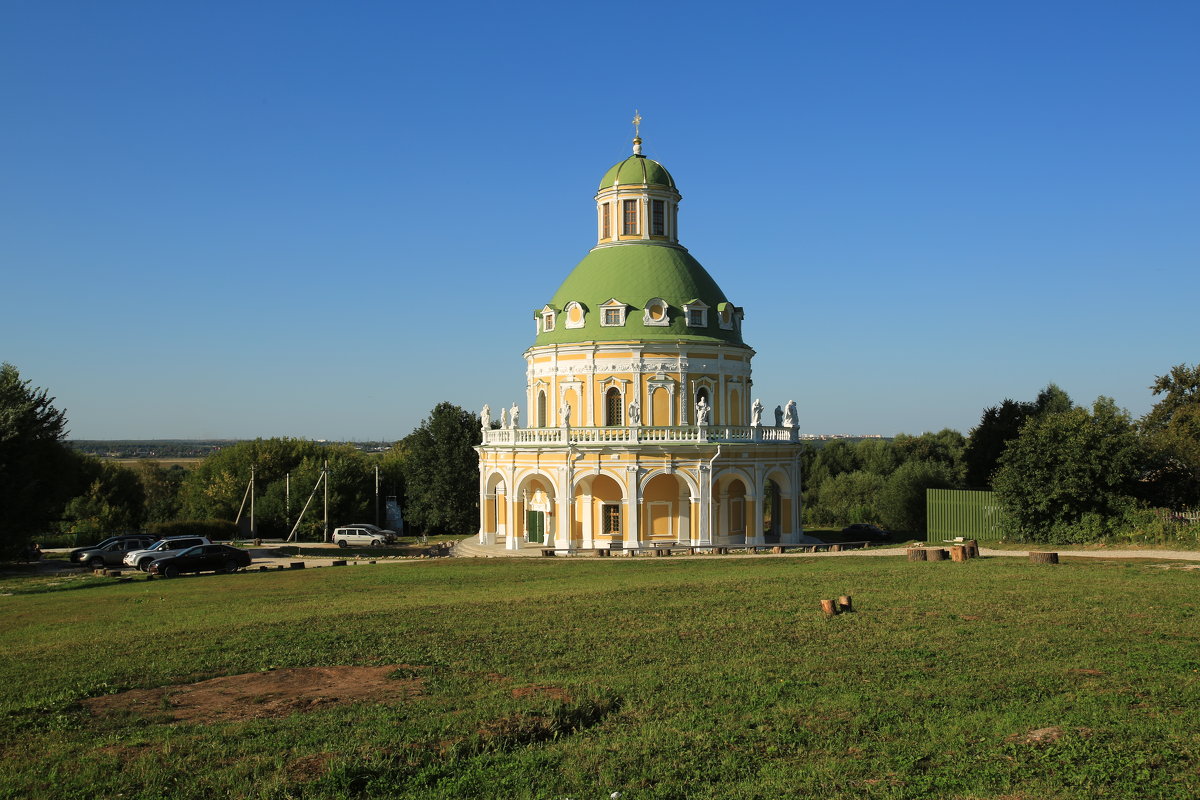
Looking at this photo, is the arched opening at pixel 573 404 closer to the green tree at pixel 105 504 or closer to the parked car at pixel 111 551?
the parked car at pixel 111 551

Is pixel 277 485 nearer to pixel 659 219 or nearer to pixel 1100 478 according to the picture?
pixel 659 219

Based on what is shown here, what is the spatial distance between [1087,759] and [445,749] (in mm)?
7076

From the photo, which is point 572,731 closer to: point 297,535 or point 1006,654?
point 1006,654

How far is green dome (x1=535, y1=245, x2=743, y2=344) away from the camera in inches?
1938

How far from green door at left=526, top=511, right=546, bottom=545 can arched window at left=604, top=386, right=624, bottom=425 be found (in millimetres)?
Answer: 5824

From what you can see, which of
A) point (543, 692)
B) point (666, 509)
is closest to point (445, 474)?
point (666, 509)

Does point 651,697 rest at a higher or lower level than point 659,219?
lower

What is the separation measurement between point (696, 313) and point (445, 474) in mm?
29414

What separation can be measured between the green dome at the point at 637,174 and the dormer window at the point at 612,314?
24.8 ft

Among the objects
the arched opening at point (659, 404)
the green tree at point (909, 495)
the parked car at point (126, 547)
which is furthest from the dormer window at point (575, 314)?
the green tree at point (909, 495)

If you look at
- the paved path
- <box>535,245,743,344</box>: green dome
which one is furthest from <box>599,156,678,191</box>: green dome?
the paved path

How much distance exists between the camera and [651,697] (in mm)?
13320

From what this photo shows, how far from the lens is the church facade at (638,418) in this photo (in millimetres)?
45719

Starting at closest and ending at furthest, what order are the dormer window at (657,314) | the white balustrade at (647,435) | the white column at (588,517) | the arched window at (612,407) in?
the white balustrade at (647,435)
the white column at (588,517)
the dormer window at (657,314)
the arched window at (612,407)
